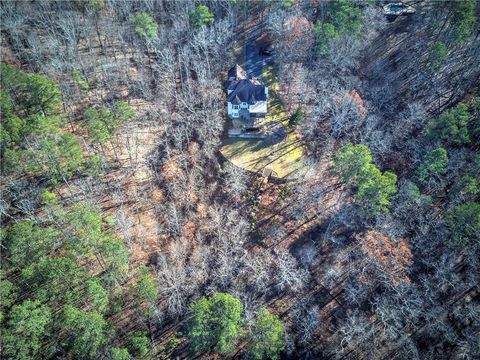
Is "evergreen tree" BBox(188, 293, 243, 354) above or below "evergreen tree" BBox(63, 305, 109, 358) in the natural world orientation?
below

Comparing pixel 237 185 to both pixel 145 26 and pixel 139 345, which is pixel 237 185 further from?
pixel 145 26

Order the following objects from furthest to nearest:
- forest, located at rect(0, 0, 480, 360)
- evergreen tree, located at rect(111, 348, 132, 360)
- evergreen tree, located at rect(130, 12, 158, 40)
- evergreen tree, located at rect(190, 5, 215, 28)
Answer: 1. evergreen tree, located at rect(190, 5, 215, 28)
2. evergreen tree, located at rect(130, 12, 158, 40)
3. forest, located at rect(0, 0, 480, 360)
4. evergreen tree, located at rect(111, 348, 132, 360)

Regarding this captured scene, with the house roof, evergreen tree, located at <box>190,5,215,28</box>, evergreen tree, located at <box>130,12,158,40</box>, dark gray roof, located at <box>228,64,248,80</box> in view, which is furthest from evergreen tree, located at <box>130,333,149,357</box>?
evergreen tree, located at <box>190,5,215,28</box>

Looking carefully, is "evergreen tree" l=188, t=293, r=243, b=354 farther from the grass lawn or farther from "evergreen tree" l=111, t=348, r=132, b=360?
the grass lawn

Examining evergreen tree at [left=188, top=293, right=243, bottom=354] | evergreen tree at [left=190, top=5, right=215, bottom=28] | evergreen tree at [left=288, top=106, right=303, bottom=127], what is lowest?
evergreen tree at [left=188, top=293, right=243, bottom=354]

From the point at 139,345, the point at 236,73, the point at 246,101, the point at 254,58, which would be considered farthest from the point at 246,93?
the point at 139,345

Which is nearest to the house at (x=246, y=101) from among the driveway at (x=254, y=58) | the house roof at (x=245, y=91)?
the house roof at (x=245, y=91)
